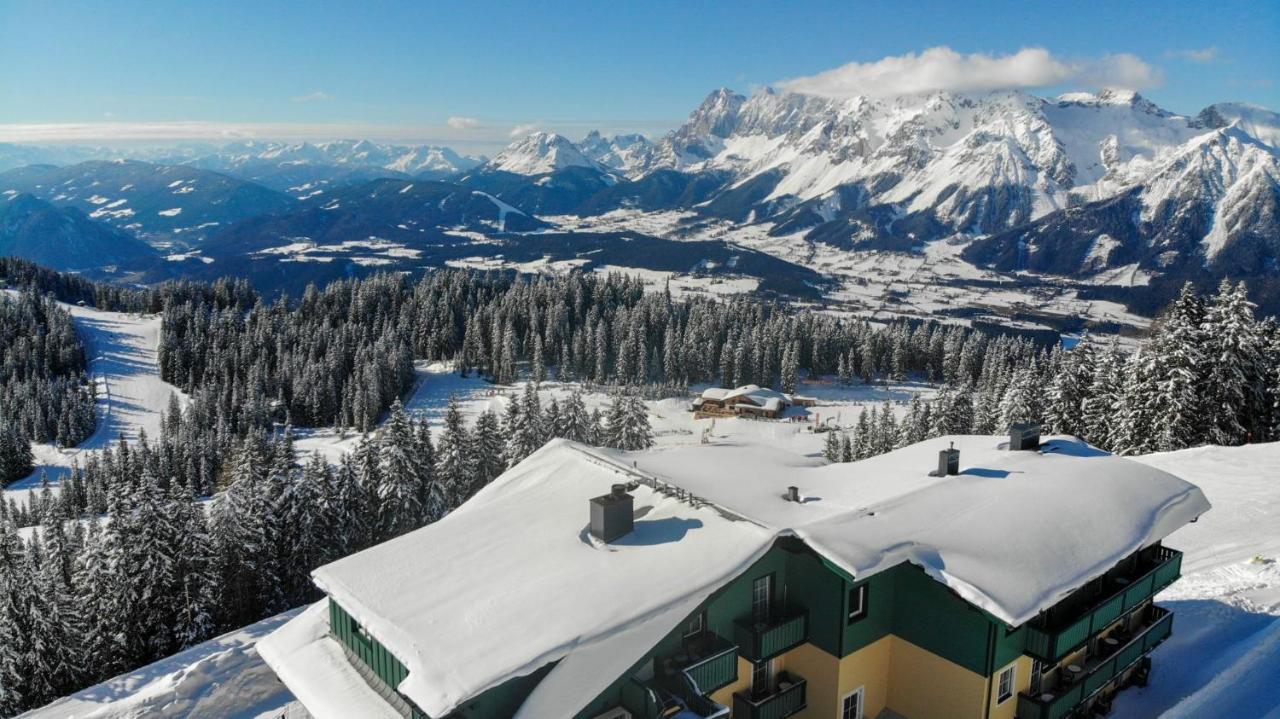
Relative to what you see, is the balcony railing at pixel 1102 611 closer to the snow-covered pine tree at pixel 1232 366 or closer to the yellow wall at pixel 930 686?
the yellow wall at pixel 930 686

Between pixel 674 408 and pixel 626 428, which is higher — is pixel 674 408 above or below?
below

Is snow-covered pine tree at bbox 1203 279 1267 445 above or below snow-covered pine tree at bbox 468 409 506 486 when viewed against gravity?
above

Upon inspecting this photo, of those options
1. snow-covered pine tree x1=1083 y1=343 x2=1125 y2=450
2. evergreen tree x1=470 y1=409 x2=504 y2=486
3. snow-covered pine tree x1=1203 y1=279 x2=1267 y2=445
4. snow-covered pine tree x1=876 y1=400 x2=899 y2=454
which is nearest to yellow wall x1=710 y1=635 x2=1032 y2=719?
snow-covered pine tree x1=1203 y1=279 x2=1267 y2=445

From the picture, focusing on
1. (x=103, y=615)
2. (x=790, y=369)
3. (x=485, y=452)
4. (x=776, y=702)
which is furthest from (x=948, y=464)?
(x=790, y=369)

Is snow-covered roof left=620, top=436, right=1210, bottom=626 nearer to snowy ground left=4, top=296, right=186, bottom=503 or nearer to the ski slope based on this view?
the ski slope

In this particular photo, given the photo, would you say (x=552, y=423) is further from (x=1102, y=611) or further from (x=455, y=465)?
(x=1102, y=611)

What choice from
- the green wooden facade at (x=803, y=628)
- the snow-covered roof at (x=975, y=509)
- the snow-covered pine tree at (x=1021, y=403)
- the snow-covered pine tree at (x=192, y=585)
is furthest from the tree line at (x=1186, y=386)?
the snow-covered pine tree at (x=192, y=585)
